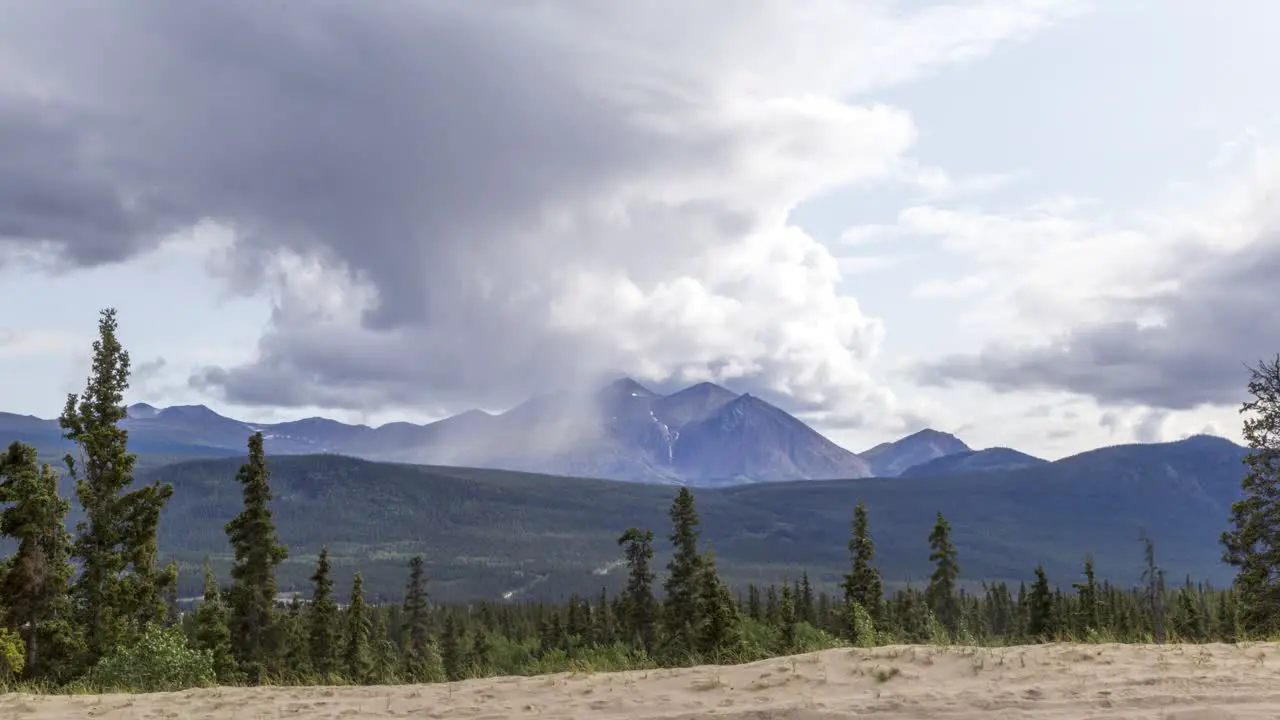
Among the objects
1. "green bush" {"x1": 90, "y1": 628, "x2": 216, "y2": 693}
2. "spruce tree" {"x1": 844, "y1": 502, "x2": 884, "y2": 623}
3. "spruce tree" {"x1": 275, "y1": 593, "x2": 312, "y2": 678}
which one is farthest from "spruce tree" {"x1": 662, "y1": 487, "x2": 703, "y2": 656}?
"green bush" {"x1": 90, "y1": 628, "x2": 216, "y2": 693}

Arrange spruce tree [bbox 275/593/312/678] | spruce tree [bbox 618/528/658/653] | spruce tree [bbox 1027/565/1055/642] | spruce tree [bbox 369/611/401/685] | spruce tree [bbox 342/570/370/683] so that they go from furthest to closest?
spruce tree [bbox 369/611/401/685] < spruce tree [bbox 1027/565/1055/642] < spruce tree [bbox 342/570/370/683] < spruce tree [bbox 618/528/658/653] < spruce tree [bbox 275/593/312/678]

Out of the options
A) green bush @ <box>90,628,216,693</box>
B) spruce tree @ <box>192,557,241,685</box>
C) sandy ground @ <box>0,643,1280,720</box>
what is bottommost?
spruce tree @ <box>192,557,241,685</box>

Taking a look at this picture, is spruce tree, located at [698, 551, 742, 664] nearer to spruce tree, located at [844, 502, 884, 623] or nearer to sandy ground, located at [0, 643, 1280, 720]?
spruce tree, located at [844, 502, 884, 623]

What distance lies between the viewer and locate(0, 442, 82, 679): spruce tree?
34.3 meters

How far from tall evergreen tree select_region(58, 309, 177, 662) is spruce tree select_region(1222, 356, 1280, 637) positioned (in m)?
44.6

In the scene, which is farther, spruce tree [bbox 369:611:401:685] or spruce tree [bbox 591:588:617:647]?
spruce tree [bbox 591:588:617:647]

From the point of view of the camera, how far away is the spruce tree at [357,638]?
231 ft

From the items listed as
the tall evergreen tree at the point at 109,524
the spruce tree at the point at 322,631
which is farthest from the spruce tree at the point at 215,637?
the spruce tree at the point at 322,631

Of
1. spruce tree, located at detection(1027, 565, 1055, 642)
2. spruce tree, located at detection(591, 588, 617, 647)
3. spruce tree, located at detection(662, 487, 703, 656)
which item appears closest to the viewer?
spruce tree, located at detection(662, 487, 703, 656)

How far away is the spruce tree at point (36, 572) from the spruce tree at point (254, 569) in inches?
523

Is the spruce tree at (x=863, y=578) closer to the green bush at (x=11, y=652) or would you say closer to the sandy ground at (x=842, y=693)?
the sandy ground at (x=842, y=693)

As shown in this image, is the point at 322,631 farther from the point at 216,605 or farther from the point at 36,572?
the point at 36,572

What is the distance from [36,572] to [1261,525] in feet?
161

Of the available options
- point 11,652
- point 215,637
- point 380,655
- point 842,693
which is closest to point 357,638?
point 380,655
